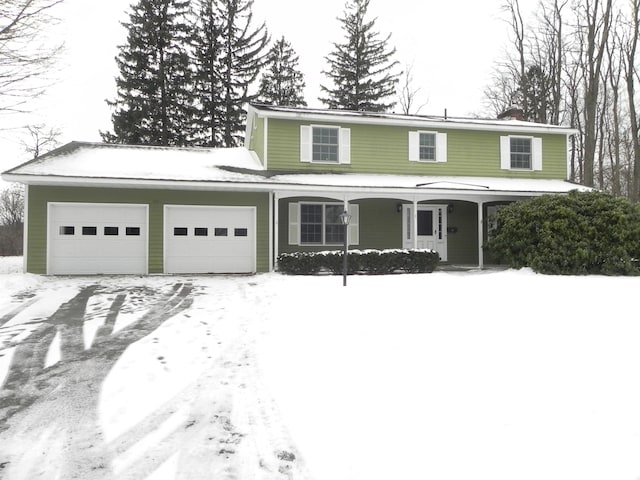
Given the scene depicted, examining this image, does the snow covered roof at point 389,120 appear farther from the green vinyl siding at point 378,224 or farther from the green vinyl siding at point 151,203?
the green vinyl siding at point 151,203

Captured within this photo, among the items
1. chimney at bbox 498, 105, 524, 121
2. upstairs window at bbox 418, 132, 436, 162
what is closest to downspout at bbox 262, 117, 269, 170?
upstairs window at bbox 418, 132, 436, 162

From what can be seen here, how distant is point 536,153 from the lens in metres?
15.7

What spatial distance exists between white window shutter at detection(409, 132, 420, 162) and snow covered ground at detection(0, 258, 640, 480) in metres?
8.34

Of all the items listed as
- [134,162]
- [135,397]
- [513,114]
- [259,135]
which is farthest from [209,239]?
[513,114]

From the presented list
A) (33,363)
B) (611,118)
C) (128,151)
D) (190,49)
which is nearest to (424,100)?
(611,118)

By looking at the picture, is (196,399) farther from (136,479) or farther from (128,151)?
(128,151)

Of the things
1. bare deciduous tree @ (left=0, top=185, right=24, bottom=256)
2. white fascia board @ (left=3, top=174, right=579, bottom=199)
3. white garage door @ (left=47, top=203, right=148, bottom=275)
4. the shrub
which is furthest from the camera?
bare deciduous tree @ (left=0, top=185, right=24, bottom=256)

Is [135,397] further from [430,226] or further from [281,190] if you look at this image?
[430,226]

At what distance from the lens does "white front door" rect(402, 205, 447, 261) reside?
15.1m

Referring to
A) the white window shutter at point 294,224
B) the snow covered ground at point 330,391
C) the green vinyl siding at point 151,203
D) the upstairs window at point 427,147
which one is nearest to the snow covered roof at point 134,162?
the green vinyl siding at point 151,203

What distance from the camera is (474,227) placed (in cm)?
1583

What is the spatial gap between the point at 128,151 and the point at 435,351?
12712 millimetres

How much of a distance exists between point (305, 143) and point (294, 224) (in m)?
2.75

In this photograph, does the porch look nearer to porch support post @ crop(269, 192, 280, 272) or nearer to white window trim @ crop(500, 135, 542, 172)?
porch support post @ crop(269, 192, 280, 272)
